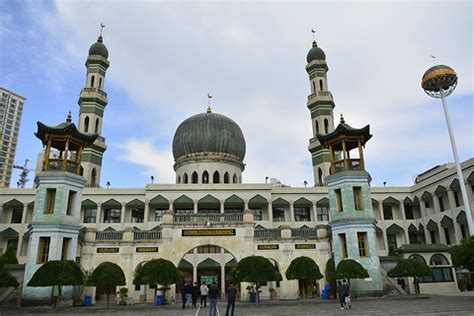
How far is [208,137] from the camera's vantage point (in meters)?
47.2

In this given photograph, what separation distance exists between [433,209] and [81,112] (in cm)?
4580

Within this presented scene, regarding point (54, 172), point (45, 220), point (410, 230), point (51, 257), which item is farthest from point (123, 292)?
point (410, 230)

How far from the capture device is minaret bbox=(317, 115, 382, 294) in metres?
25.2

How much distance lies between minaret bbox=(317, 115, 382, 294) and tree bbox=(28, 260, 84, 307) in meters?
17.0

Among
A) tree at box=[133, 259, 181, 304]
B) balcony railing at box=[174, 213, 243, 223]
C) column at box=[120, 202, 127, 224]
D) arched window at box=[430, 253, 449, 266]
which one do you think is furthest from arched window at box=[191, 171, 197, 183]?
arched window at box=[430, 253, 449, 266]

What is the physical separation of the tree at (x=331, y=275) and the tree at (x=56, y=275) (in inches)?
647

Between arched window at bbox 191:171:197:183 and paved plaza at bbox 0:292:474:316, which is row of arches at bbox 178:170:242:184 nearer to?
arched window at bbox 191:171:197:183

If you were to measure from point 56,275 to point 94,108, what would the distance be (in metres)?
32.0

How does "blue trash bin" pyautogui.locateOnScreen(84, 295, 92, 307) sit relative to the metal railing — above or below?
below

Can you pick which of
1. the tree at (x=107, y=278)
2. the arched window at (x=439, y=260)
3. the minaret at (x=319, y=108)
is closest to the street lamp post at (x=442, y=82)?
the arched window at (x=439, y=260)

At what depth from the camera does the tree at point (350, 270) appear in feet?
74.7

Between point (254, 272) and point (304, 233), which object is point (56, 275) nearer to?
point (254, 272)

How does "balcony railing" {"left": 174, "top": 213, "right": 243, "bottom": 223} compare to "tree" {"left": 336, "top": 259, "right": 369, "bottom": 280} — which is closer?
"tree" {"left": 336, "top": 259, "right": 369, "bottom": 280}

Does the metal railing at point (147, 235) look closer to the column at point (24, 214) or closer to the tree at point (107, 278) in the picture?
the tree at point (107, 278)
